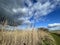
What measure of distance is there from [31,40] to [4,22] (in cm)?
141

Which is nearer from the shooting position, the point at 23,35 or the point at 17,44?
the point at 17,44

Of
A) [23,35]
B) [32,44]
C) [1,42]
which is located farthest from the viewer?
[23,35]

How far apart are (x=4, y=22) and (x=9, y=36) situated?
855 mm

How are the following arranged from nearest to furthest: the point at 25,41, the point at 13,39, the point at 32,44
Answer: the point at 13,39 < the point at 32,44 < the point at 25,41

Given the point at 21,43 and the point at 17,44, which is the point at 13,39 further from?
the point at 21,43

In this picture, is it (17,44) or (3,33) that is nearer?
(3,33)

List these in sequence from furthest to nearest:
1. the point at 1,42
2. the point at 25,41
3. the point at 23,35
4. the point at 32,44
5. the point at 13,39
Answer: the point at 23,35 < the point at 25,41 < the point at 32,44 < the point at 13,39 < the point at 1,42

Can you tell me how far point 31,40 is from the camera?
4.79 metres

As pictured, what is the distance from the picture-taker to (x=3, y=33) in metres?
4.05

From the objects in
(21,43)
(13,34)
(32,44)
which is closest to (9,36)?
(13,34)

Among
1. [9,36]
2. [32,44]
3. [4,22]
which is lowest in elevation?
[32,44]

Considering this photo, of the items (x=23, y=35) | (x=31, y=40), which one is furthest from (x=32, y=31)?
(x=23, y=35)

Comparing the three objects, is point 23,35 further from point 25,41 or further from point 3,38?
point 3,38

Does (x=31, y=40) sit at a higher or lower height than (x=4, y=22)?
lower
